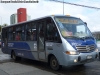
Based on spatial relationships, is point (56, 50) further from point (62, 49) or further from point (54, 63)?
point (54, 63)

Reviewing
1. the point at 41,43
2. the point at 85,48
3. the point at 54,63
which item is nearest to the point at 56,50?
the point at 54,63

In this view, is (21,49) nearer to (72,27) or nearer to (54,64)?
(54,64)

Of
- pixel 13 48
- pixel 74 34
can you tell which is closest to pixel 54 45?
pixel 74 34

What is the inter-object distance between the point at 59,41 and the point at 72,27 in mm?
1098

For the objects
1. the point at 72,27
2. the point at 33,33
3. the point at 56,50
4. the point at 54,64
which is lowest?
the point at 54,64

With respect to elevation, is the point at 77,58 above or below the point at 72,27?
below

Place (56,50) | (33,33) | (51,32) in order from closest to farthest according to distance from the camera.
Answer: (56,50), (51,32), (33,33)

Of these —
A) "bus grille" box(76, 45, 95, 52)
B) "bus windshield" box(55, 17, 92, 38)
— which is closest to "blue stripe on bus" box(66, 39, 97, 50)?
"bus grille" box(76, 45, 95, 52)

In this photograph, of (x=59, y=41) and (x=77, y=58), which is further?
(x=59, y=41)

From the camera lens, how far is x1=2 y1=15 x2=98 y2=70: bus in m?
8.41

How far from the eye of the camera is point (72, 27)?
927 centimetres

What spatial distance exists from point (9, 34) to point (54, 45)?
6.62 metres

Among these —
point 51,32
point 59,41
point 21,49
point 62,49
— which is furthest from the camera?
Answer: point 21,49

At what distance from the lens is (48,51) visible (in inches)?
377
